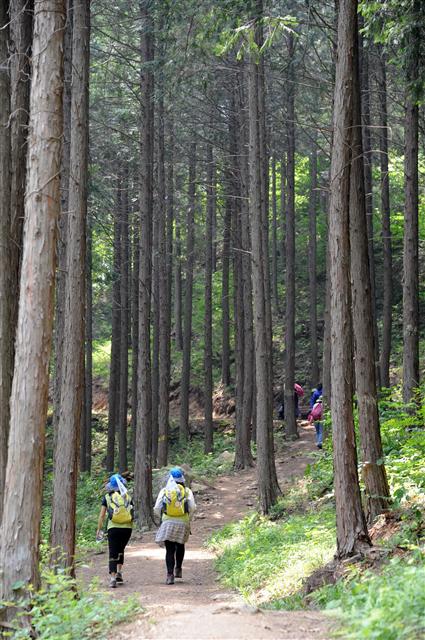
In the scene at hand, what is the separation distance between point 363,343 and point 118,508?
4.83 metres

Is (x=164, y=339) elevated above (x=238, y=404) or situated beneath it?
elevated above

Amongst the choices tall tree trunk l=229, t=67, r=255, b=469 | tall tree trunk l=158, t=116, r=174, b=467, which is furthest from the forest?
tall tree trunk l=158, t=116, r=174, b=467

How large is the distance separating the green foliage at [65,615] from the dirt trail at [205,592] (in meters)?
0.24

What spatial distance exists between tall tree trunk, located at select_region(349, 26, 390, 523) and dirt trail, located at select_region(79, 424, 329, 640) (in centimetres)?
251

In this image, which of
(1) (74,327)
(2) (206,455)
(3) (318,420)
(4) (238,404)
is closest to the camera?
(1) (74,327)

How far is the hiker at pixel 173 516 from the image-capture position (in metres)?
12.8

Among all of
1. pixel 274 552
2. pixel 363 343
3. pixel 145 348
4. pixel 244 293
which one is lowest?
pixel 274 552

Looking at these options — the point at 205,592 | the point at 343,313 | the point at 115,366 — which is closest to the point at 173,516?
the point at 205,592

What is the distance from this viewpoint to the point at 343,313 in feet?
35.0

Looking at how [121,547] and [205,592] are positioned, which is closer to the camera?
Answer: [205,592]

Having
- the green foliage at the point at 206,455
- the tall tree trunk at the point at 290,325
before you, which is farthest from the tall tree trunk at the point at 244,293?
the tall tree trunk at the point at 290,325

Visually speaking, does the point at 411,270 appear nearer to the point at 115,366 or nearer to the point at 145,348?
the point at 145,348

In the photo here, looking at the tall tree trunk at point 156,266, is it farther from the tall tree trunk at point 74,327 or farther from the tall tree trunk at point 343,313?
the tall tree trunk at point 343,313

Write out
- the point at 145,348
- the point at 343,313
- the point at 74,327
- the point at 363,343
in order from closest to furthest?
the point at 343,313, the point at 363,343, the point at 74,327, the point at 145,348
